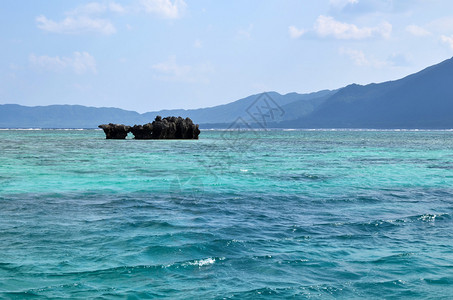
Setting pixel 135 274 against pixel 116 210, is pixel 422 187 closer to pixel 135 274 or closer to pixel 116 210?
pixel 116 210

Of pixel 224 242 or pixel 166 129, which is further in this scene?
pixel 166 129

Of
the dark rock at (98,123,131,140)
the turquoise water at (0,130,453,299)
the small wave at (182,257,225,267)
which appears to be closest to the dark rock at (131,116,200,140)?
the dark rock at (98,123,131,140)

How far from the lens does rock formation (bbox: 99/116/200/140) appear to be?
323 ft

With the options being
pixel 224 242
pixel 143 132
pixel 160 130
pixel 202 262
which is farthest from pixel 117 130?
Answer: pixel 202 262

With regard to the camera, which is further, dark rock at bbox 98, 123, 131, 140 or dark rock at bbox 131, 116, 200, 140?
dark rock at bbox 98, 123, 131, 140

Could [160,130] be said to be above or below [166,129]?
below

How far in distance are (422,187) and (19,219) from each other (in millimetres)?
18627

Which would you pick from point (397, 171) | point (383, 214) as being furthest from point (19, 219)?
point (397, 171)

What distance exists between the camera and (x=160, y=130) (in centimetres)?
9788

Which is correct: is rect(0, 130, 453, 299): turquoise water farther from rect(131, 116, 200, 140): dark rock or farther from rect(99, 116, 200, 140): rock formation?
rect(99, 116, 200, 140): rock formation

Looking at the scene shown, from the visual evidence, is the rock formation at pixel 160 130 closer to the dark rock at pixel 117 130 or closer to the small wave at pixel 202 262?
the dark rock at pixel 117 130

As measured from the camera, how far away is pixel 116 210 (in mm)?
15492

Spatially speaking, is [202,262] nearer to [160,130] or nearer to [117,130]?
[160,130]

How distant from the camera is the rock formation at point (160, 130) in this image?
98.3 meters
